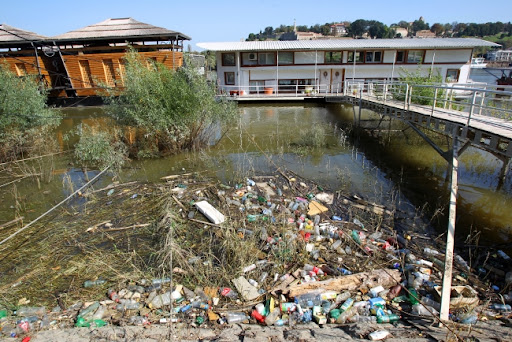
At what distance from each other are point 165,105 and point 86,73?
17.0 m

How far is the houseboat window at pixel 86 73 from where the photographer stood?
24125mm

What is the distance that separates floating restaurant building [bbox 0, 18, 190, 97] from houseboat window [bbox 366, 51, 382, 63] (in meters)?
16.1

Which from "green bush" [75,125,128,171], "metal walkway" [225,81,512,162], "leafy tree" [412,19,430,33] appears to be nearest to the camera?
"metal walkway" [225,81,512,162]

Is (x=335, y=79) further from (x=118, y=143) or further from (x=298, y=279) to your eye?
(x=298, y=279)

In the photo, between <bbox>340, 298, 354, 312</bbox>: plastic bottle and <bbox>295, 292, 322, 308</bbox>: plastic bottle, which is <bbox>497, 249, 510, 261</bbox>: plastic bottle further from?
<bbox>295, 292, 322, 308</bbox>: plastic bottle

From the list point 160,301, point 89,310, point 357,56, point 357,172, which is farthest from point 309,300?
point 357,56

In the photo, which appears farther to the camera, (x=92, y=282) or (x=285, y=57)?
(x=285, y=57)

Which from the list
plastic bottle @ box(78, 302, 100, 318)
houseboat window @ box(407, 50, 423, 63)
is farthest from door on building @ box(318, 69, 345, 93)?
plastic bottle @ box(78, 302, 100, 318)

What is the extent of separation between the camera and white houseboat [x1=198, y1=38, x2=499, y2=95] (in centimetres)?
2692

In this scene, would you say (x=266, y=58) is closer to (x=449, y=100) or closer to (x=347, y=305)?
(x=449, y=100)

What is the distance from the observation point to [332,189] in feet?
28.8

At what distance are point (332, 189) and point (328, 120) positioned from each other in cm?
1175

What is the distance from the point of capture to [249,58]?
91.9ft

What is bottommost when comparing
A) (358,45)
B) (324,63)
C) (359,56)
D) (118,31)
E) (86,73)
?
(86,73)
